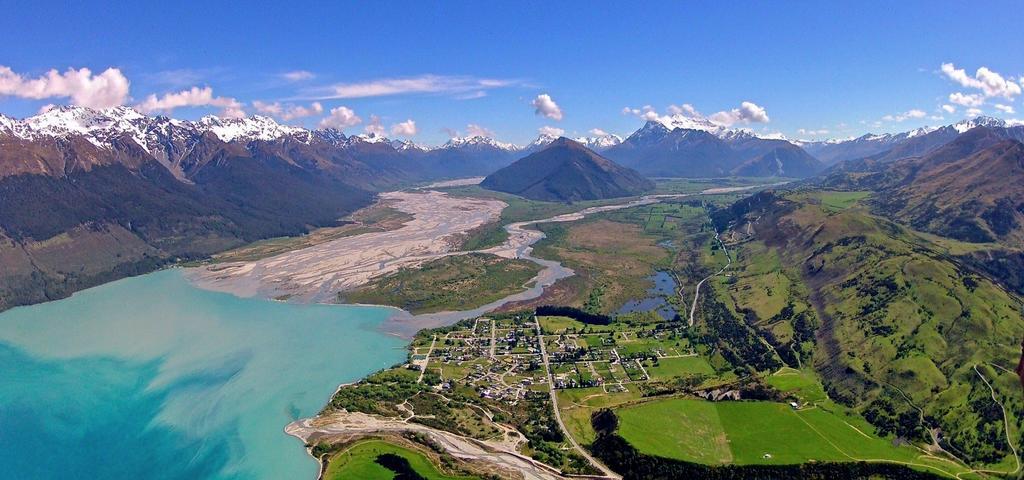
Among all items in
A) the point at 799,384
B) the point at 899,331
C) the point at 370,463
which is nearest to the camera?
the point at 370,463

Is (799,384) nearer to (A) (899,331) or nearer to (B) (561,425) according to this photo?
(A) (899,331)

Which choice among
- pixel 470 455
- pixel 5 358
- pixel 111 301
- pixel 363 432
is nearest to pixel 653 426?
pixel 470 455

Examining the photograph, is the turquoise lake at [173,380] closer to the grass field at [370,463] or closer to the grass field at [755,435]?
the grass field at [370,463]

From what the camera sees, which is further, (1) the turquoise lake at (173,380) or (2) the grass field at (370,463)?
(1) the turquoise lake at (173,380)

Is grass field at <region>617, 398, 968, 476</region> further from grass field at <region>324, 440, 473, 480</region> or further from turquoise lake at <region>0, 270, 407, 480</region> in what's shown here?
turquoise lake at <region>0, 270, 407, 480</region>

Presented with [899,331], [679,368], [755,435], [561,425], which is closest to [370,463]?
[561,425]

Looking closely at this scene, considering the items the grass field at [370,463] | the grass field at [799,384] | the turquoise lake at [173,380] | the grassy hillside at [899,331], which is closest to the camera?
the grass field at [370,463]

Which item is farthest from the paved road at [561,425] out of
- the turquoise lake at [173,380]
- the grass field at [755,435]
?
the turquoise lake at [173,380]
